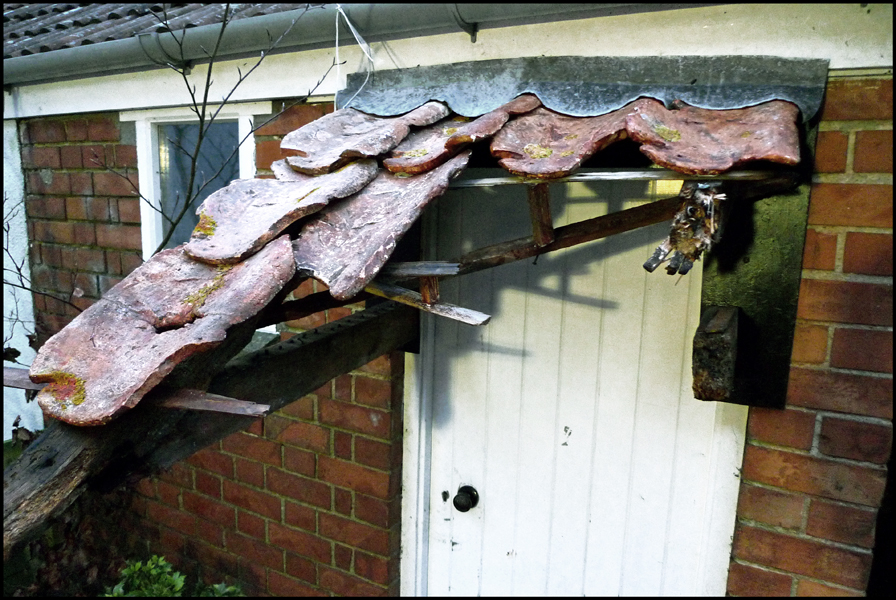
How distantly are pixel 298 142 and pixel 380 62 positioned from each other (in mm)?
677

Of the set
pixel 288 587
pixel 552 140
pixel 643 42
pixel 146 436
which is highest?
pixel 643 42

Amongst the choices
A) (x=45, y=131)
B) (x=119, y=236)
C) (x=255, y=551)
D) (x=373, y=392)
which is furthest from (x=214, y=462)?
(x=45, y=131)

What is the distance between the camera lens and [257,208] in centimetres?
157

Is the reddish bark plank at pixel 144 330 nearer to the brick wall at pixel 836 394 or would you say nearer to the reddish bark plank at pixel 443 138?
the reddish bark plank at pixel 443 138

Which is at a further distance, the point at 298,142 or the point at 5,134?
the point at 5,134

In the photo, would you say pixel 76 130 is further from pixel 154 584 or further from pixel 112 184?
pixel 154 584

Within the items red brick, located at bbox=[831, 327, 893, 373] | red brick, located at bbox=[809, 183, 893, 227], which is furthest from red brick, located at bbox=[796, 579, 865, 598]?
red brick, located at bbox=[809, 183, 893, 227]

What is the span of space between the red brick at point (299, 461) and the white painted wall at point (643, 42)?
66.7 inches

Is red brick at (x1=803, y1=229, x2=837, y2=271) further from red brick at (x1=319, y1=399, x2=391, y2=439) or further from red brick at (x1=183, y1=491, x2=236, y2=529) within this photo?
red brick at (x1=183, y1=491, x2=236, y2=529)

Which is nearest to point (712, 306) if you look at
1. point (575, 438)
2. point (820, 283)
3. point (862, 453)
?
point (820, 283)

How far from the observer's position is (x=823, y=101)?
5.45 feet

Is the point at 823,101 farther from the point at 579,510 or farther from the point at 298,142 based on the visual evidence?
the point at 579,510

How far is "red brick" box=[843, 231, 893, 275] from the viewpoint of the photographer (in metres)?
1.64

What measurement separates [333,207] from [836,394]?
1.60 m
